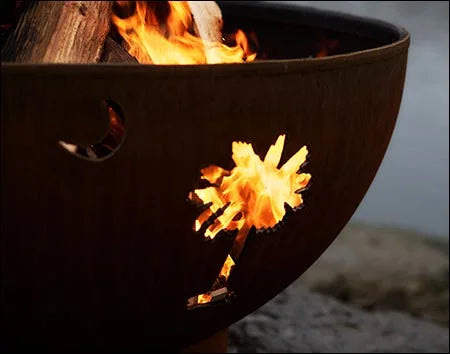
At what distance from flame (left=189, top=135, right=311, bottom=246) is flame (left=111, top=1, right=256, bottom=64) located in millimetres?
320

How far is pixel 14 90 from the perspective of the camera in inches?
32.4

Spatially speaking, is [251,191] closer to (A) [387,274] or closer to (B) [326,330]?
(B) [326,330]

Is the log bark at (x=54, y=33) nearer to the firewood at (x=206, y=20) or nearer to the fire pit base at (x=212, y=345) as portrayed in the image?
the firewood at (x=206, y=20)

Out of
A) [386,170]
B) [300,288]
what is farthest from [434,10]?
[300,288]

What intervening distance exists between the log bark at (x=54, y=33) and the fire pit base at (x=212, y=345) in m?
0.71

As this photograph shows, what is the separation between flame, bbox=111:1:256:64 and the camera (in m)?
1.25

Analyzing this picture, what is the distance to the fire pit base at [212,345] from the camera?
159 cm

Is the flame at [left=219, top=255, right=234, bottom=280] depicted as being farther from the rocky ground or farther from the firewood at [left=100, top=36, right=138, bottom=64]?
the rocky ground

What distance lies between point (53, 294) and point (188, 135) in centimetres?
26

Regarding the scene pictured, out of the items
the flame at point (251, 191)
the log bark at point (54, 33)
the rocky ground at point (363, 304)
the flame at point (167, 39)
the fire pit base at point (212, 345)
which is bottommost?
the fire pit base at point (212, 345)

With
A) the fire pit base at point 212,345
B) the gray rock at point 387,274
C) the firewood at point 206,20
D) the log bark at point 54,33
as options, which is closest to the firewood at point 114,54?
the log bark at point 54,33

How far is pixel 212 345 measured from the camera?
1608 mm

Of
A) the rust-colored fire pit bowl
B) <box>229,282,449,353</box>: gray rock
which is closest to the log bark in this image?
the rust-colored fire pit bowl

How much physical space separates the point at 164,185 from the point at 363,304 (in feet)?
5.23
